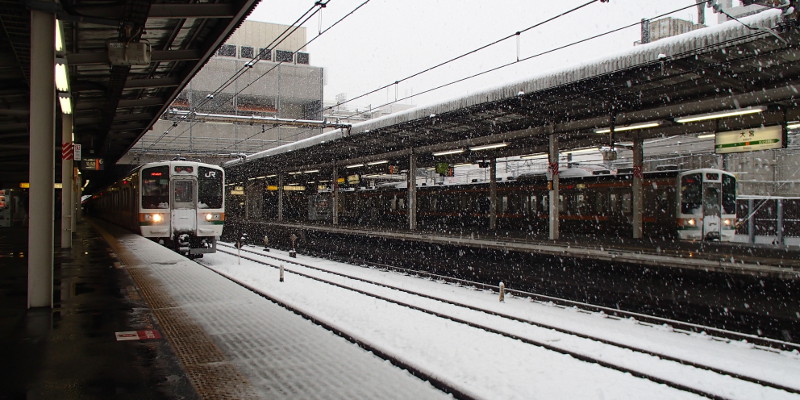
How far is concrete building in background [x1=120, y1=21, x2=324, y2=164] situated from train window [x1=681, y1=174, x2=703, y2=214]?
2552 cm

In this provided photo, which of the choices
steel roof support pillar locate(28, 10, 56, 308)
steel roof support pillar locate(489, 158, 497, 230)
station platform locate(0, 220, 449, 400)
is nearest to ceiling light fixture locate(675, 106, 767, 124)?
station platform locate(0, 220, 449, 400)

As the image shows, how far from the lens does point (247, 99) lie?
1909 inches

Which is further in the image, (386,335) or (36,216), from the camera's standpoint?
(386,335)

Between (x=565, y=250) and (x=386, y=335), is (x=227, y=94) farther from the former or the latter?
(x=386, y=335)

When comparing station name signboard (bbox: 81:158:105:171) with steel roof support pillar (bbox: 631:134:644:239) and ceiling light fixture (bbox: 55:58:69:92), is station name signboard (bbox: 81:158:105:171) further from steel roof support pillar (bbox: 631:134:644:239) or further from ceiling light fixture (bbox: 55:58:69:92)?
steel roof support pillar (bbox: 631:134:644:239)

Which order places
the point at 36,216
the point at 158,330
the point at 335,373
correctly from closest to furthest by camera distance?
the point at 335,373 → the point at 158,330 → the point at 36,216

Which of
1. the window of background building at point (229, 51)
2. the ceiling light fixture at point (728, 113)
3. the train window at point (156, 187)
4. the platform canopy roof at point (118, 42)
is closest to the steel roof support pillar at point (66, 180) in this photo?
the platform canopy roof at point (118, 42)

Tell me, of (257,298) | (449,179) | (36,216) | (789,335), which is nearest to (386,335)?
(257,298)

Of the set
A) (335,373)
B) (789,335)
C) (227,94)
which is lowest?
(789,335)

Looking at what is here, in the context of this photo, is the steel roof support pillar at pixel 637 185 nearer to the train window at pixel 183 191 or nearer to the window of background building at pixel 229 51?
the train window at pixel 183 191

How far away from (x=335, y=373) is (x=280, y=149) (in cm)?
2228

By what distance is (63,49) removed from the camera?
794 cm

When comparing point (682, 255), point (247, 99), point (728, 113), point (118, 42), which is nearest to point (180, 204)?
point (118, 42)

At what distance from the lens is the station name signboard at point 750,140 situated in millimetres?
12539
